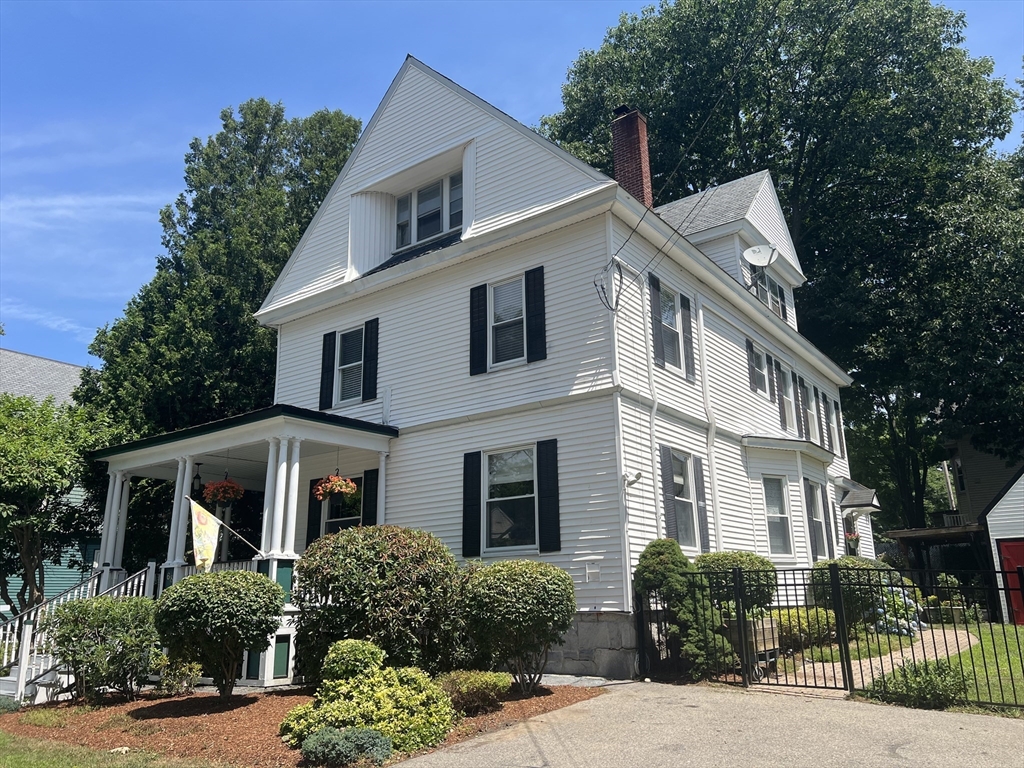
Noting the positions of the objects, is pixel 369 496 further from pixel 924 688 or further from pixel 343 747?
pixel 924 688

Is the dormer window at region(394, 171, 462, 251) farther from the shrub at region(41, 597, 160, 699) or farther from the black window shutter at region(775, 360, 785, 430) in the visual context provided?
the shrub at region(41, 597, 160, 699)

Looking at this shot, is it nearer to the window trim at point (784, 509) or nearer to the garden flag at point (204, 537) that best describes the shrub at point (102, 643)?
the garden flag at point (204, 537)

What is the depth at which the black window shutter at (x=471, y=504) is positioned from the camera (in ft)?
41.9

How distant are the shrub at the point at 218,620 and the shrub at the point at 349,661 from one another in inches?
57.5

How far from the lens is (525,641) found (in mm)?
9281

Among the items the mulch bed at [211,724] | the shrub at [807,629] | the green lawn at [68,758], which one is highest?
the shrub at [807,629]

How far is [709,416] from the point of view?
14711 millimetres

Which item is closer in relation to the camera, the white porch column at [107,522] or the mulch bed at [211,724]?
the mulch bed at [211,724]

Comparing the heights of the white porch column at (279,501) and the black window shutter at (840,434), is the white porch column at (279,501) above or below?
below

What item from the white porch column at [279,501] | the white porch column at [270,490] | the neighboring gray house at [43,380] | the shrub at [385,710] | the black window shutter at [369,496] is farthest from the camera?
the neighboring gray house at [43,380]

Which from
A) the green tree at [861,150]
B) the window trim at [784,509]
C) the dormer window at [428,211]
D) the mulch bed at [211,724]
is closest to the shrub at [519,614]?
the mulch bed at [211,724]

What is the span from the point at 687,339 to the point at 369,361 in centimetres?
639

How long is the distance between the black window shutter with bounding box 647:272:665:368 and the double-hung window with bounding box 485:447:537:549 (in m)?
2.92

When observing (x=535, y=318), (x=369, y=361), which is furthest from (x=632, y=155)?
(x=369, y=361)
